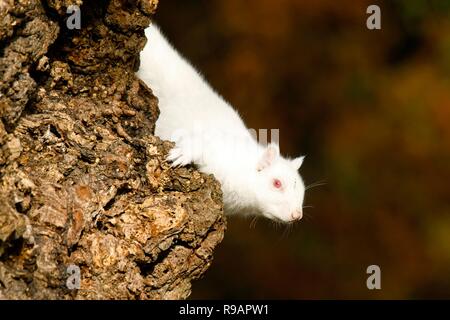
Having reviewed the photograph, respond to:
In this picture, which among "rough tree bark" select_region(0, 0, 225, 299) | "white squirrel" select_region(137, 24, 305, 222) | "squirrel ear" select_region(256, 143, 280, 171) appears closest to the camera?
"rough tree bark" select_region(0, 0, 225, 299)

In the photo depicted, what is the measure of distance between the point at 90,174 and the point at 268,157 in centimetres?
197

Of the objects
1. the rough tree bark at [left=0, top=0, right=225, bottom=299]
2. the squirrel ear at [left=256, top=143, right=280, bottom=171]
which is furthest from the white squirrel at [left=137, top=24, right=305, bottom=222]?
the rough tree bark at [left=0, top=0, right=225, bottom=299]

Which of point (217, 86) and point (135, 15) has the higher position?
point (217, 86)

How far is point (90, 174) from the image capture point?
152 inches

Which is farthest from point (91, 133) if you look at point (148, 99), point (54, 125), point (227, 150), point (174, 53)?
point (174, 53)

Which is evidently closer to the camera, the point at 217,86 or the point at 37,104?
the point at 37,104

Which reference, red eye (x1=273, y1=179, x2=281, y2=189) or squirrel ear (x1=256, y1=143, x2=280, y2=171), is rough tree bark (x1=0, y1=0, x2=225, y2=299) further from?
red eye (x1=273, y1=179, x2=281, y2=189)

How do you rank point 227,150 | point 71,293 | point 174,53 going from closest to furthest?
A: point 71,293
point 227,150
point 174,53

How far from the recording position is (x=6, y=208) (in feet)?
10.8

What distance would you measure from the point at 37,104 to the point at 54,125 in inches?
6.6

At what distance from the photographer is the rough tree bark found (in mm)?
3482

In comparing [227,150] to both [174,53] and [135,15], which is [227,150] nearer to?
[174,53]

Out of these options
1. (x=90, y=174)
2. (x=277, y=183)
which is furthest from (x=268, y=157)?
(x=90, y=174)

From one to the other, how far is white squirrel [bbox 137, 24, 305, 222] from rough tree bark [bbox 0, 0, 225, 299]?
0.96 meters
